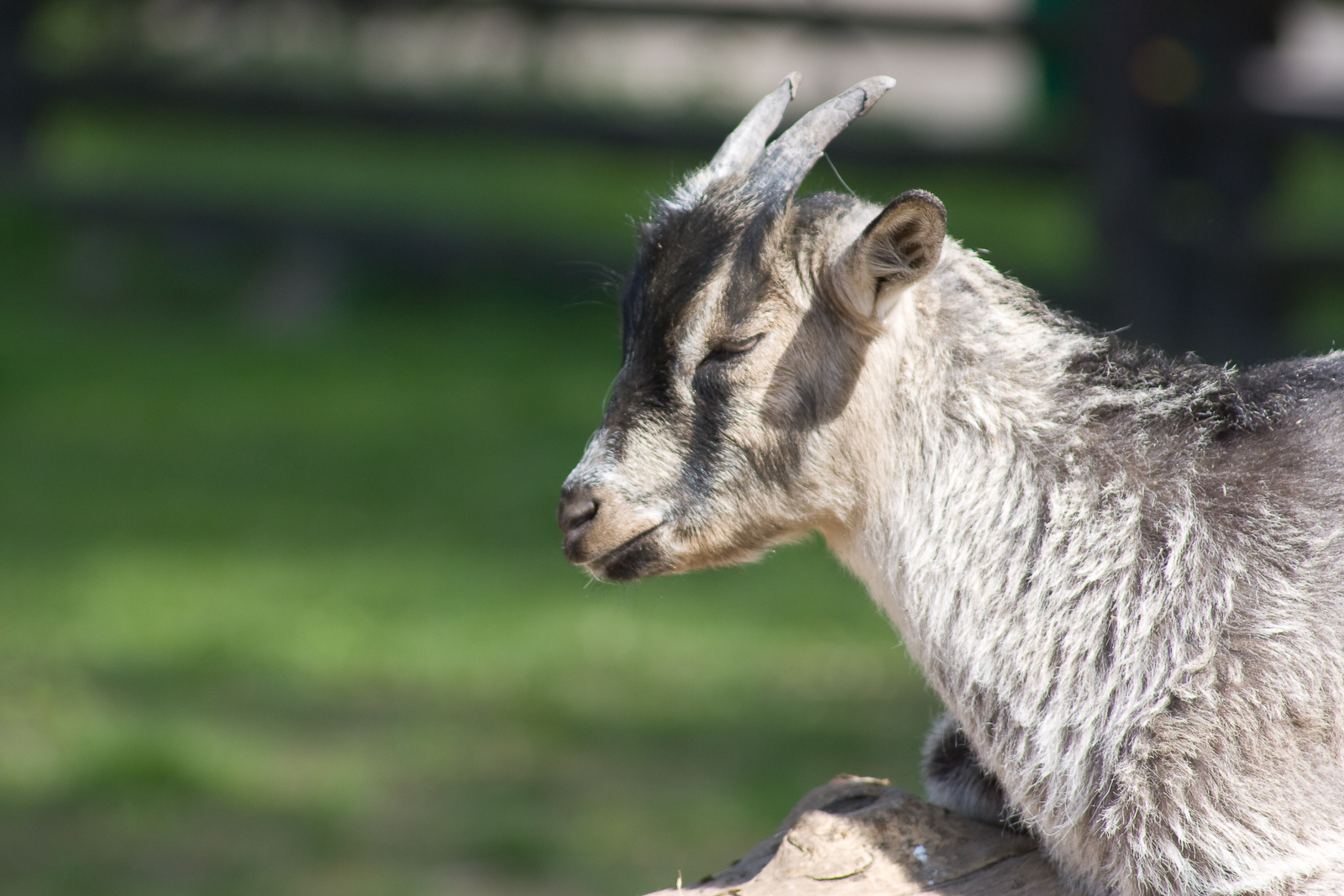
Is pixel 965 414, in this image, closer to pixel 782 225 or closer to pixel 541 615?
pixel 782 225

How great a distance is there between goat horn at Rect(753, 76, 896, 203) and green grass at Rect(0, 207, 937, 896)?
169cm

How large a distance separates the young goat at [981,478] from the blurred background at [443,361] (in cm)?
310

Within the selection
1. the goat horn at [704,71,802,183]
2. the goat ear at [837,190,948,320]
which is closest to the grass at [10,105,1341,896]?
the goat horn at [704,71,802,183]

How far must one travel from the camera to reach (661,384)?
350cm

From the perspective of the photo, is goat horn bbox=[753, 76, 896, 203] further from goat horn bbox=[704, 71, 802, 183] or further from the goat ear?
the goat ear

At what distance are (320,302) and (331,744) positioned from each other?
714 centimetres

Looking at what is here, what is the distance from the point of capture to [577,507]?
138 inches

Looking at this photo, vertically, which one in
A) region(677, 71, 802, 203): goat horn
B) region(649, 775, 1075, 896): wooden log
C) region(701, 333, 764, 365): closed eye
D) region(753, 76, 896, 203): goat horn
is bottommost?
region(649, 775, 1075, 896): wooden log

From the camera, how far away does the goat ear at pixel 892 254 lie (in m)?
3.21

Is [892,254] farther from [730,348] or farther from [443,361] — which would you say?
[443,361]

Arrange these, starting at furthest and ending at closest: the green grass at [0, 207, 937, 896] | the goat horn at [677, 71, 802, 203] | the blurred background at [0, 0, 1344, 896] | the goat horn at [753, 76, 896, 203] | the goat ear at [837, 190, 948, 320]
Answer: the blurred background at [0, 0, 1344, 896], the green grass at [0, 207, 937, 896], the goat horn at [677, 71, 802, 203], the goat horn at [753, 76, 896, 203], the goat ear at [837, 190, 948, 320]

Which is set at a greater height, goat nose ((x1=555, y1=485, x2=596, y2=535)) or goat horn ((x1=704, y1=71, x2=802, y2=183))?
goat horn ((x1=704, y1=71, x2=802, y2=183))

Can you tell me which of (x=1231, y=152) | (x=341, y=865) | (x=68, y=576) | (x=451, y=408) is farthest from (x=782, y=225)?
(x=451, y=408)

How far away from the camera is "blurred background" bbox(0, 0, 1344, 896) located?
7250 mm
